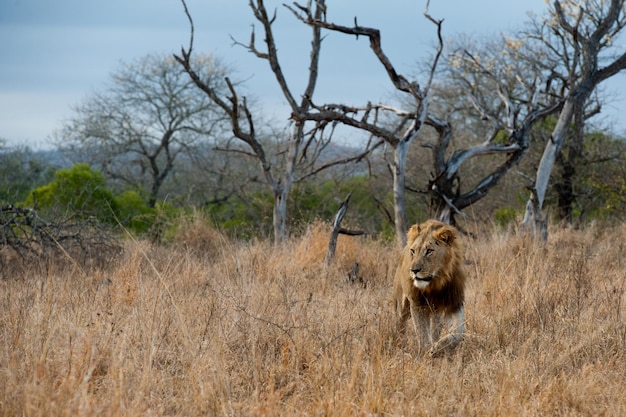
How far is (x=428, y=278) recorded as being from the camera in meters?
4.78

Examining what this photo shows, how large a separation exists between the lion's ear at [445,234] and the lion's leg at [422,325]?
20.3 inches

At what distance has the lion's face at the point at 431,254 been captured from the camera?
4.75 m

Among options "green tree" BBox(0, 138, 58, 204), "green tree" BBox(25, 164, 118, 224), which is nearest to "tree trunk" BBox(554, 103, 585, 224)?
"green tree" BBox(25, 164, 118, 224)

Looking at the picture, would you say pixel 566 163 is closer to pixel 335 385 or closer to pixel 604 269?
pixel 604 269

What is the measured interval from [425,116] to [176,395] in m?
6.38

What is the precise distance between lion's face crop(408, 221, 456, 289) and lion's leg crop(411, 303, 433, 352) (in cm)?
23

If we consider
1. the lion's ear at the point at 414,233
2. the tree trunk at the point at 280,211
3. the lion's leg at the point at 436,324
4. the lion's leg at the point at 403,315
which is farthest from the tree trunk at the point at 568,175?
the lion's ear at the point at 414,233

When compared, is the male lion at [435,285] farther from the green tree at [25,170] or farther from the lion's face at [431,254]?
the green tree at [25,170]

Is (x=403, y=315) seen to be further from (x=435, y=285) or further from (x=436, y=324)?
(x=435, y=285)

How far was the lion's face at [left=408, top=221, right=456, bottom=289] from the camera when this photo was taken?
15.6 ft

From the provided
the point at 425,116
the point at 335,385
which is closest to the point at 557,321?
the point at 335,385

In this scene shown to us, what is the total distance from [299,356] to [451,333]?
113 centimetres

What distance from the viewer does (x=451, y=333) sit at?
4.89 meters

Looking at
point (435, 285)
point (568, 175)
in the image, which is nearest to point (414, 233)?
point (435, 285)
